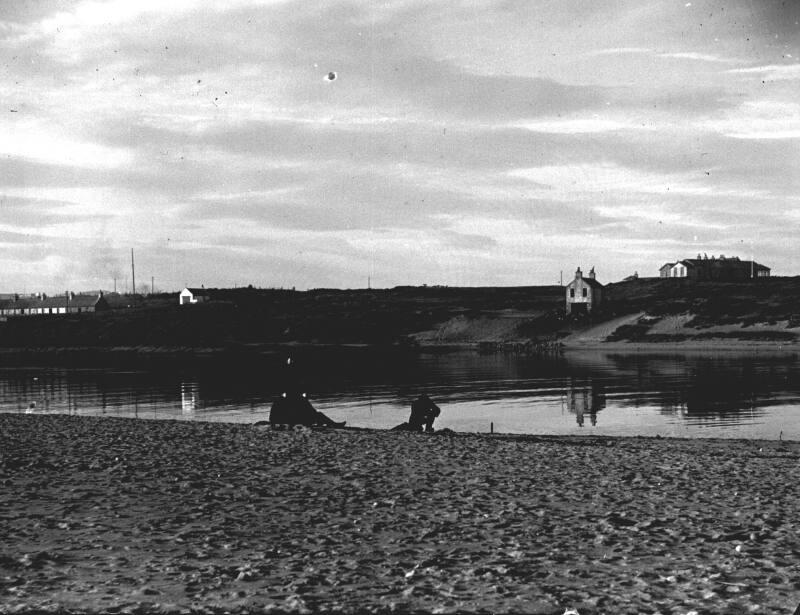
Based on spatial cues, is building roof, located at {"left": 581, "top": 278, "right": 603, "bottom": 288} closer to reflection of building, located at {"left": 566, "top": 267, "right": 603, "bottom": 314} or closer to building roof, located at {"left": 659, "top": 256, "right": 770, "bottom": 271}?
Answer: reflection of building, located at {"left": 566, "top": 267, "right": 603, "bottom": 314}

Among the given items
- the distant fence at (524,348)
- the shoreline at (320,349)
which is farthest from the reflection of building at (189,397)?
the distant fence at (524,348)

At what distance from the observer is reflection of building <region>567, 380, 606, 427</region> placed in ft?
136

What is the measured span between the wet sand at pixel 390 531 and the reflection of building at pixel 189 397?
24.4m

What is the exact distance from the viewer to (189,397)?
5178cm

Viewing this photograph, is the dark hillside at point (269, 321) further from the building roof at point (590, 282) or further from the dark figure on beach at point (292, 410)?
the dark figure on beach at point (292, 410)

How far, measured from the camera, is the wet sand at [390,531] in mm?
9016

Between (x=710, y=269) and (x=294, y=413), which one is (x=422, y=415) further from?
(x=710, y=269)

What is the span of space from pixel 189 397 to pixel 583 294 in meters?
84.2

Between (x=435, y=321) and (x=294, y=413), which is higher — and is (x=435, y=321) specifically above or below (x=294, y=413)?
above

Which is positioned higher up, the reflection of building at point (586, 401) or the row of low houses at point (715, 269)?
the row of low houses at point (715, 269)

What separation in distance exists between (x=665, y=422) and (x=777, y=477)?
800 inches

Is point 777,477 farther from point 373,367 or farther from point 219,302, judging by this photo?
point 219,302

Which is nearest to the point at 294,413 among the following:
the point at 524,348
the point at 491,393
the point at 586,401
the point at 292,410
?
the point at 292,410

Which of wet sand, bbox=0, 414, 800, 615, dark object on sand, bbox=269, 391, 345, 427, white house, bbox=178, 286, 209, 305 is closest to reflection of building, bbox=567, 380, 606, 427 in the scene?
dark object on sand, bbox=269, 391, 345, 427
